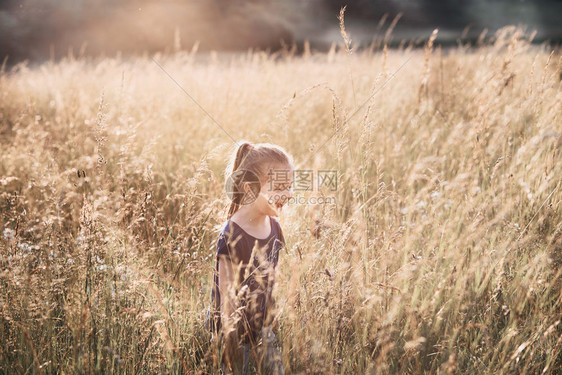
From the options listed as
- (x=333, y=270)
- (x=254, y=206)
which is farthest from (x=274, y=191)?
(x=333, y=270)

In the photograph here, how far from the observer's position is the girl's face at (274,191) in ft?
5.37

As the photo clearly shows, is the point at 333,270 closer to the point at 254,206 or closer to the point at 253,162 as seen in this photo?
the point at 254,206

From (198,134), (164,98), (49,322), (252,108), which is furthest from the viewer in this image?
(164,98)

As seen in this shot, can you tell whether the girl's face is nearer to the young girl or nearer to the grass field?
the young girl

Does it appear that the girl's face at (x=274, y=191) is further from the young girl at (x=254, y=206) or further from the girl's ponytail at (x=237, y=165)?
the girl's ponytail at (x=237, y=165)

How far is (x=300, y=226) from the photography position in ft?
6.59

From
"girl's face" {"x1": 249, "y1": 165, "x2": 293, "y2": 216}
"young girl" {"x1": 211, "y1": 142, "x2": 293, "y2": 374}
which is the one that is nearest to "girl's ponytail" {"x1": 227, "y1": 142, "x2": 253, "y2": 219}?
"young girl" {"x1": 211, "y1": 142, "x2": 293, "y2": 374}

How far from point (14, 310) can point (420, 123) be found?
9.87ft

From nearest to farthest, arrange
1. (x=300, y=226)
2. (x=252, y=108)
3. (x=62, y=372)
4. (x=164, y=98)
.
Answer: (x=62, y=372), (x=300, y=226), (x=252, y=108), (x=164, y=98)

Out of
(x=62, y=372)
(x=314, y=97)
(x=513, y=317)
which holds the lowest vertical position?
(x=62, y=372)

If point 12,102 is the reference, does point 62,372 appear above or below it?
below

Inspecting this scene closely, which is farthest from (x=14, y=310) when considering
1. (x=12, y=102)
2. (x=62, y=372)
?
(x=12, y=102)

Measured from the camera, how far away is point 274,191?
163 centimetres

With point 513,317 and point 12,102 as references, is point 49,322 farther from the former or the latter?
point 12,102
